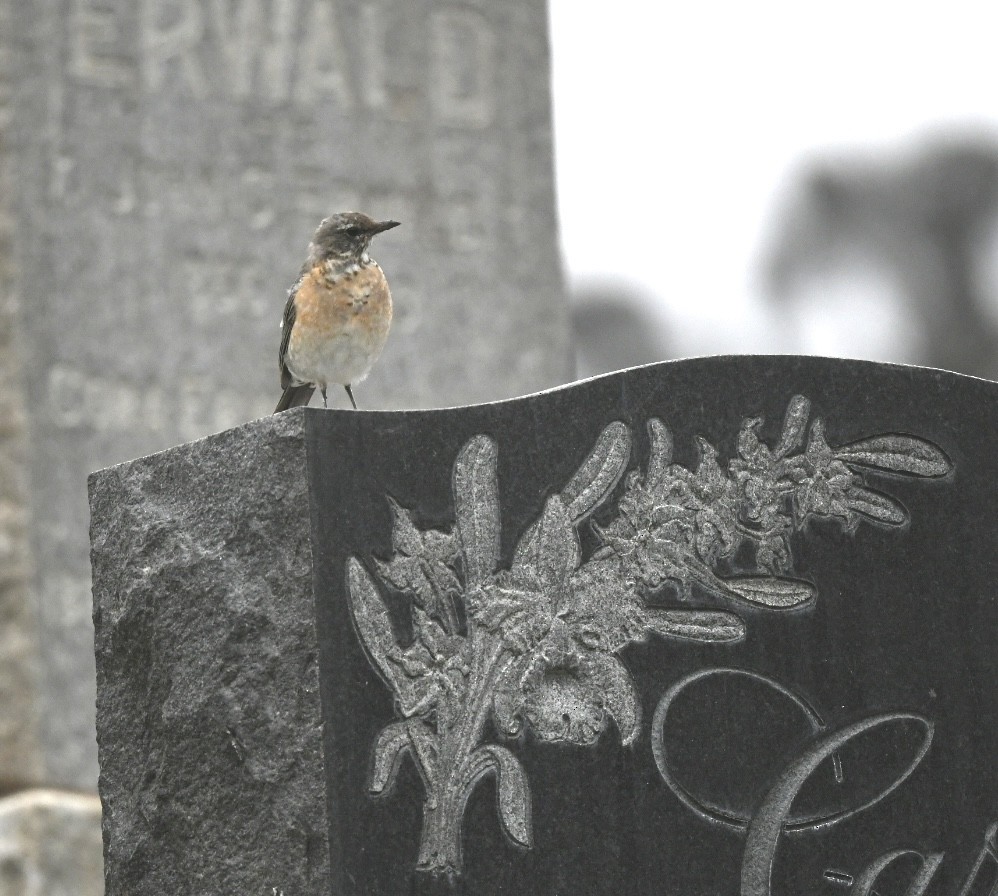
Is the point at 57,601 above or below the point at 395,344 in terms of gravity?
below

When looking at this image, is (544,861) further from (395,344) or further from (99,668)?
(395,344)

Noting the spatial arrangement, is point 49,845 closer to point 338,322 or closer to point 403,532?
point 338,322

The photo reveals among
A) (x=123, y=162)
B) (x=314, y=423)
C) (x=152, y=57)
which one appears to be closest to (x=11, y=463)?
(x=123, y=162)

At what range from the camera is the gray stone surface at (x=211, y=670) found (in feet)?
10.7

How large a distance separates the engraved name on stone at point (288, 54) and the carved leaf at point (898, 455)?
12.3 feet

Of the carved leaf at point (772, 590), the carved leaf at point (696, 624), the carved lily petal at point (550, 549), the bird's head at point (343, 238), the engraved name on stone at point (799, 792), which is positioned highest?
the bird's head at point (343, 238)

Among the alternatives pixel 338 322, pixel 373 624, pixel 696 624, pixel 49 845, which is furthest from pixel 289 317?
pixel 49 845

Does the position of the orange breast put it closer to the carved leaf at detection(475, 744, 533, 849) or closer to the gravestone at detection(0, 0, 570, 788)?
the carved leaf at detection(475, 744, 533, 849)

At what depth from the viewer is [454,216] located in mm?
7117

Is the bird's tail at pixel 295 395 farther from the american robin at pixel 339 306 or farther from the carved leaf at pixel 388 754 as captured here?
the carved leaf at pixel 388 754

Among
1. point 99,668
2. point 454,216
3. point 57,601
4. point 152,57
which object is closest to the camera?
point 99,668

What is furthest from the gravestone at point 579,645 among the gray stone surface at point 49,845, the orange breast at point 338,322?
the gray stone surface at point 49,845

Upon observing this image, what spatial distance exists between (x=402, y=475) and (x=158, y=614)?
58 centimetres

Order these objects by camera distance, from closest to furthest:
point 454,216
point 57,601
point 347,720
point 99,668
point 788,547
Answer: point 347,720 → point 788,547 → point 99,668 → point 57,601 → point 454,216
